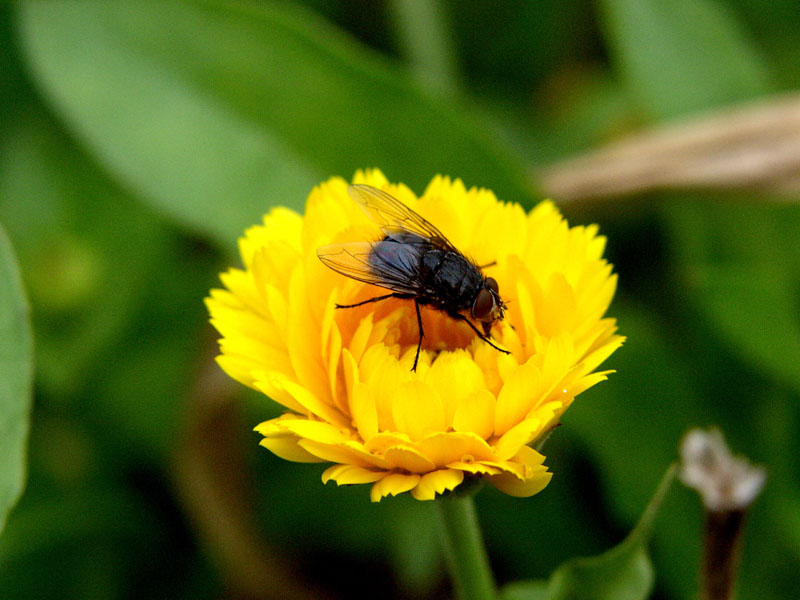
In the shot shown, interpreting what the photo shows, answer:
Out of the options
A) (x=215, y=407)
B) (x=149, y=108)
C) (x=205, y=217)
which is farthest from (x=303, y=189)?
(x=215, y=407)

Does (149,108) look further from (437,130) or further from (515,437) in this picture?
(515,437)

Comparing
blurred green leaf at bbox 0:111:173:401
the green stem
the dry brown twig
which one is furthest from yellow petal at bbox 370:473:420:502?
blurred green leaf at bbox 0:111:173:401

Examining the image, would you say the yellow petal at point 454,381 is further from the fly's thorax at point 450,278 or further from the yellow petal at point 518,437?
the fly's thorax at point 450,278

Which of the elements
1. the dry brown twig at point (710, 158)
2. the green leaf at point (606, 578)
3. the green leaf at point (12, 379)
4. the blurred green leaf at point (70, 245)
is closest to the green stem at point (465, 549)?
the green leaf at point (606, 578)

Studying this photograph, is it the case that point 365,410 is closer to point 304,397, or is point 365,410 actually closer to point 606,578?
point 304,397

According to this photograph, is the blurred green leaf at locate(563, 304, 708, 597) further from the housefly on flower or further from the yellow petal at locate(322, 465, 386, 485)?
the yellow petal at locate(322, 465, 386, 485)
